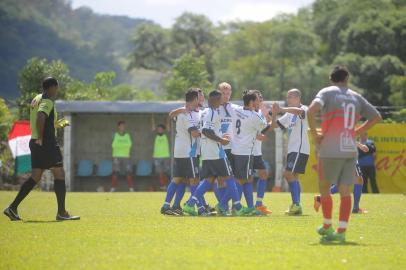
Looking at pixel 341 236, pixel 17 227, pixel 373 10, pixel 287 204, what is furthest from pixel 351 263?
pixel 373 10

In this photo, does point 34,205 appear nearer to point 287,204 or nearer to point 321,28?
point 287,204

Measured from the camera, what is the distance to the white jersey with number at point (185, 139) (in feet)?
51.3

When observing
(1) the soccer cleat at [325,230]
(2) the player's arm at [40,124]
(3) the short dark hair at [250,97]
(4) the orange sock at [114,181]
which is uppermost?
(3) the short dark hair at [250,97]

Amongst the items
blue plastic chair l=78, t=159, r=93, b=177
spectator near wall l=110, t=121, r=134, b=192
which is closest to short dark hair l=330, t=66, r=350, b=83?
spectator near wall l=110, t=121, r=134, b=192

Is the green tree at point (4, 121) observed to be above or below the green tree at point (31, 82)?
below

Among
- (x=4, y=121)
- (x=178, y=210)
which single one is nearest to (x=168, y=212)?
(x=178, y=210)

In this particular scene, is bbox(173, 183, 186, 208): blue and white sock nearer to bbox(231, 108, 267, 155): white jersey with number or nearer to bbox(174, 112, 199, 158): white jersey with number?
bbox(174, 112, 199, 158): white jersey with number

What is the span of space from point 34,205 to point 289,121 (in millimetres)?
6059

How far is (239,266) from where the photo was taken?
8625 mm

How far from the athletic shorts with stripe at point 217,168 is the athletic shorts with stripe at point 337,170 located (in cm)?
409

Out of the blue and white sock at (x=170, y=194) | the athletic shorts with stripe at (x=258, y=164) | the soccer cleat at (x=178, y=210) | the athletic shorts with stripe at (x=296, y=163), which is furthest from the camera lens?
the athletic shorts with stripe at (x=258, y=164)

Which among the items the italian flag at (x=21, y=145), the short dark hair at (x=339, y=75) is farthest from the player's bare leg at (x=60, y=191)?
the italian flag at (x=21, y=145)

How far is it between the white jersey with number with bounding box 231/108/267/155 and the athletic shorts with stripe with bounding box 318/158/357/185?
4.66 meters

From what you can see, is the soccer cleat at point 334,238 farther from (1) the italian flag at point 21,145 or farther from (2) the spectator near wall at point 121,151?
(1) the italian flag at point 21,145
